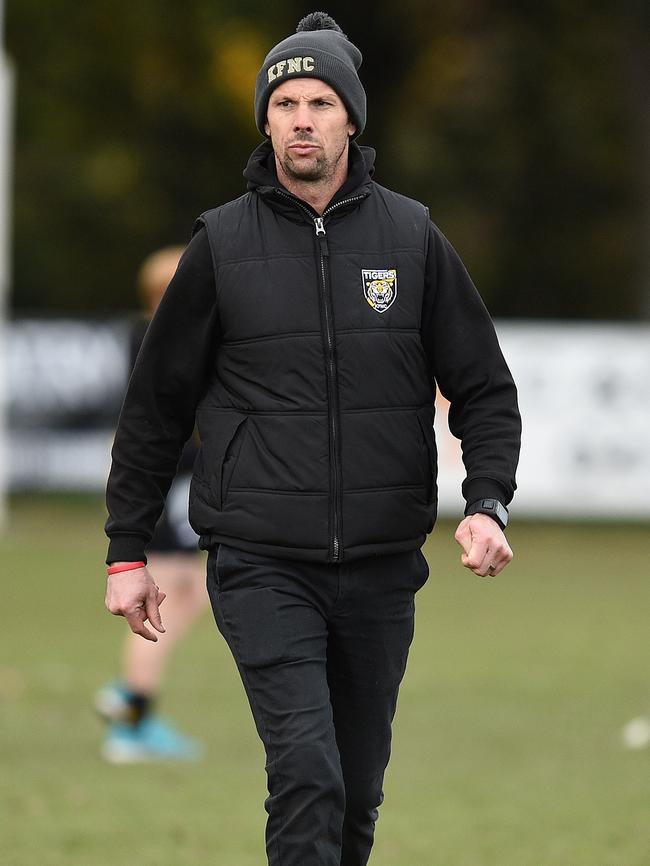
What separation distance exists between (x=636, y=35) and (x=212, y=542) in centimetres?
1994

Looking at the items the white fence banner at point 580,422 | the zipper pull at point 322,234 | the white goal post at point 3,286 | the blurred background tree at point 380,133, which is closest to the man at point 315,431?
the zipper pull at point 322,234

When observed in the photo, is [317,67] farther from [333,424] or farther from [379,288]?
[333,424]

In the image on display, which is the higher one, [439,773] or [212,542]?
[212,542]

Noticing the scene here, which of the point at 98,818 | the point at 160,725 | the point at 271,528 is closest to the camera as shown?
the point at 271,528

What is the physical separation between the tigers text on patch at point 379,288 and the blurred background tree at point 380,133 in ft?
70.6

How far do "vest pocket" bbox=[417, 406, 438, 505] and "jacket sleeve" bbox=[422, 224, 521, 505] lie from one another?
81mm

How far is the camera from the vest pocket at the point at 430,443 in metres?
4.58

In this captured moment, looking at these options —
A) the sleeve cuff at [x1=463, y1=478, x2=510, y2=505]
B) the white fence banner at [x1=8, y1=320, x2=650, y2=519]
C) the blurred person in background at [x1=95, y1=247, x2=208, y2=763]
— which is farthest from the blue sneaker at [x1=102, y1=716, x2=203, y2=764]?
the white fence banner at [x1=8, y1=320, x2=650, y2=519]

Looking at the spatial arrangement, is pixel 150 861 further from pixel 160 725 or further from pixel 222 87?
pixel 222 87

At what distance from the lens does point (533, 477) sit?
17.9m

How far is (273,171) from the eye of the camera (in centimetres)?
464

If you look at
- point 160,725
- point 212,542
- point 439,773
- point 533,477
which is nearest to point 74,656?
point 160,725

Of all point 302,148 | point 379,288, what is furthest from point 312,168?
point 379,288

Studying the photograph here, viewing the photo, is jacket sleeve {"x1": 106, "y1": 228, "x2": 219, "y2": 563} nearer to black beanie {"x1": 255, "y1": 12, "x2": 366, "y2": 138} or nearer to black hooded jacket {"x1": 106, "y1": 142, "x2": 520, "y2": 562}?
black hooded jacket {"x1": 106, "y1": 142, "x2": 520, "y2": 562}
